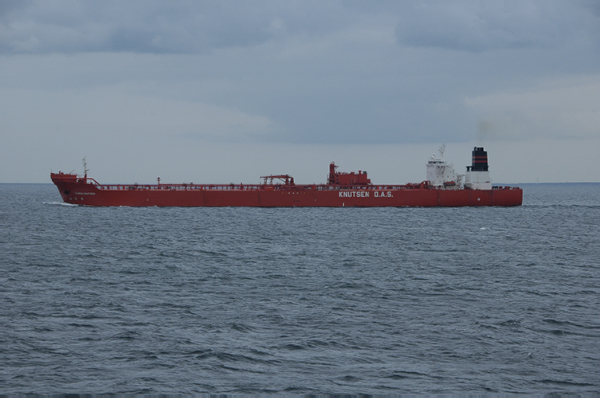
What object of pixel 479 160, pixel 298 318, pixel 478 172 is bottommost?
pixel 298 318

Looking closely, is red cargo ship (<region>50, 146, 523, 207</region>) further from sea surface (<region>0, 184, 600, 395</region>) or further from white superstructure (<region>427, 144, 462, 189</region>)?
sea surface (<region>0, 184, 600, 395</region>)

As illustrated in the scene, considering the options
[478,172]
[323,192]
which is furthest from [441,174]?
[323,192]

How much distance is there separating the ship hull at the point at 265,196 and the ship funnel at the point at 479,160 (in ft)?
12.4

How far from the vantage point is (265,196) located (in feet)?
262

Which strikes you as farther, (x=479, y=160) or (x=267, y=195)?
(x=479, y=160)

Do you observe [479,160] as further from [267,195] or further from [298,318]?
[298,318]

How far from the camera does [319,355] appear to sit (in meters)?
16.5

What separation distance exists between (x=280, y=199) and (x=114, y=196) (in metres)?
23.5

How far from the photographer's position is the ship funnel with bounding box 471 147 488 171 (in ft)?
273

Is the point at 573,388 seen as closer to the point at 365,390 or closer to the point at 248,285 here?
the point at 365,390

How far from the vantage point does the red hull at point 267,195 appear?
78.1 m

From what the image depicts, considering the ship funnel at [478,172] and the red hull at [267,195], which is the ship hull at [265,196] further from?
the ship funnel at [478,172]

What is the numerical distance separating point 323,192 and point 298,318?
58.7 metres

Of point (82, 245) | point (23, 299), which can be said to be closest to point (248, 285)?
point (23, 299)
